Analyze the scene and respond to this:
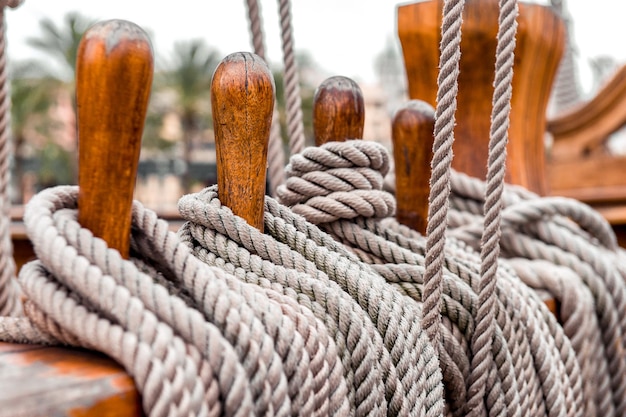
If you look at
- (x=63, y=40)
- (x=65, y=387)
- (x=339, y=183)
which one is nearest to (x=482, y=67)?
(x=339, y=183)

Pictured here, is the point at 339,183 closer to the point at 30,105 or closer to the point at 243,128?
the point at 243,128

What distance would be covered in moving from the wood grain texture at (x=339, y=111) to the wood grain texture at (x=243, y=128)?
7.8 inches

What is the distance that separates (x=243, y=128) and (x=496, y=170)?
329 millimetres

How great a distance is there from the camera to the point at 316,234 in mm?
889

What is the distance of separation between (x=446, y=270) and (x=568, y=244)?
40 cm

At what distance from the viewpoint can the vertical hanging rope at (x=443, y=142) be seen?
81 cm

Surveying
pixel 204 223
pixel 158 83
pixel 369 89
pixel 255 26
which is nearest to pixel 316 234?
pixel 204 223

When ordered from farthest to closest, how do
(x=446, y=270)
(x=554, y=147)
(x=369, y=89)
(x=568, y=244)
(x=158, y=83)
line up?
(x=369, y=89) < (x=158, y=83) < (x=554, y=147) < (x=568, y=244) < (x=446, y=270)

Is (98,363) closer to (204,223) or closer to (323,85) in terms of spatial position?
(204,223)

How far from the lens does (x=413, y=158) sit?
3.72ft

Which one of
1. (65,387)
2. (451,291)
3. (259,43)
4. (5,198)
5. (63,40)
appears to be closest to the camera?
(65,387)

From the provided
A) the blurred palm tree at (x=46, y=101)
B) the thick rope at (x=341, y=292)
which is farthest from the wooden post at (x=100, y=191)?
the blurred palm tree at (x=46, y=101)

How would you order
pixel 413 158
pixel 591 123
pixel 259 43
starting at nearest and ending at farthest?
pixel 413 158 < pixel 259 43 < pixel 591 123


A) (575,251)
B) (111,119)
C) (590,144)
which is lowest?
(590,144)
